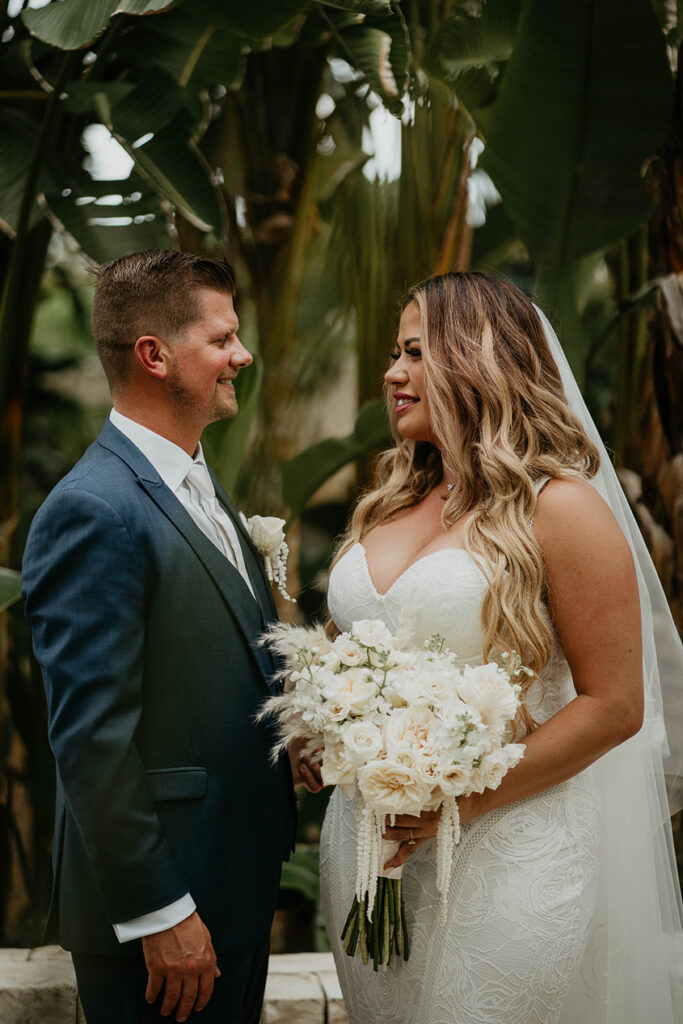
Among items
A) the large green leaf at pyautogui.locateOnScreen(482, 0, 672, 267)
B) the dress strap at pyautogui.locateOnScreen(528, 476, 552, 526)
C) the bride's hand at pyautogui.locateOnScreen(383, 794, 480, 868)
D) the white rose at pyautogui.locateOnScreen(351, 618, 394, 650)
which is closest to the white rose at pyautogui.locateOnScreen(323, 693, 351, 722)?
the white rose at pyautogui.locateOnScreen(351, 618, 394, 650)

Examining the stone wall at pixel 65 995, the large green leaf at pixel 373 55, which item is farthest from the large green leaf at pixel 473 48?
the stone wall at pixel 65 995

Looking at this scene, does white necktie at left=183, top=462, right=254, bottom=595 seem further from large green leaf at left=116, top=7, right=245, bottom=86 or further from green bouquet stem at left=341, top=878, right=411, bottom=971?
large green leaf at left=116, top=7, right=245, bottom=86

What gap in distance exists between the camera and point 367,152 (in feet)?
12.4

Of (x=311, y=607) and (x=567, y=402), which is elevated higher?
(x=567, y=402)

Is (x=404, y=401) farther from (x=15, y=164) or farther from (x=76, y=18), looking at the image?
(x=15, y=164)

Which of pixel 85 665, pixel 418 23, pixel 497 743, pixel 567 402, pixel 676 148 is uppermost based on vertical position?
pixel 418 23

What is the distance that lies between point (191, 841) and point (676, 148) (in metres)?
2.44

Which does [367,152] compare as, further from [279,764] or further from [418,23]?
[279,764]

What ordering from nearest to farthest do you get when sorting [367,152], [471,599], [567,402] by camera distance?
[471,599] < [567,402] < [367,152]

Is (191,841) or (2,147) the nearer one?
(191,841)

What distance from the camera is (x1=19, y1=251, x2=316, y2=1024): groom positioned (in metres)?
1.58

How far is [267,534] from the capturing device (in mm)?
2057

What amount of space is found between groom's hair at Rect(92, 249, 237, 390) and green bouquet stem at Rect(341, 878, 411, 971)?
108 cm


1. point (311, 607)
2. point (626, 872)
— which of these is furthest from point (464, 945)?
point (311, 607)
